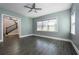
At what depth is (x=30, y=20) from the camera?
8.13m

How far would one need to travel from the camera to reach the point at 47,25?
6883mm

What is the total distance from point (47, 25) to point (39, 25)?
1.21 m

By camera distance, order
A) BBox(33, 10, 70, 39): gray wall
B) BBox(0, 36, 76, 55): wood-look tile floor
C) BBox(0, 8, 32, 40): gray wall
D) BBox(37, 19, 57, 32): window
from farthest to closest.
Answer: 1. BBox(0, 8, 32, 40): gray wall
2. BBox(37, 19, 57, 32): window
3. BBox(33, 10, 70, 39): gray wall
4. BBox(0, 36, 76, 55): wood-look tile floor

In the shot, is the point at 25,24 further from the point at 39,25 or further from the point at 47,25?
the point at 47,25

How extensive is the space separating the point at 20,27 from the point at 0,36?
7.62ft

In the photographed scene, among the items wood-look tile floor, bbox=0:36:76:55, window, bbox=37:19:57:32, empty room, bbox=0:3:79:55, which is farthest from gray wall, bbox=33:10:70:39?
wood-look tile floor, bbox=0:36:76:55

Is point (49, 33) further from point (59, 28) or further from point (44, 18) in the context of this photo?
point (44, 18)

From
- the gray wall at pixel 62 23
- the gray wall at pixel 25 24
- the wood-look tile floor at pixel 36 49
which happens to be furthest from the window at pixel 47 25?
the wood-look tile floor at pixel 36 49

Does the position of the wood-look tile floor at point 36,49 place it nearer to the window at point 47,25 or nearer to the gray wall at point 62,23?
the gray wall at point 62,23

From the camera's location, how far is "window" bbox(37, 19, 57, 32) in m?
6.20

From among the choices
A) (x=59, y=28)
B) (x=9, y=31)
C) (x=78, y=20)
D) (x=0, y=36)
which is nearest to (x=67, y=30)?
(x=59, y=28)

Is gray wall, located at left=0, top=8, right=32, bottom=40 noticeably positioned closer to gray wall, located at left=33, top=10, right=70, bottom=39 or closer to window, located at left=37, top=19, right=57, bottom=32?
window, located at left=37, top=19, right=57, bottom=32

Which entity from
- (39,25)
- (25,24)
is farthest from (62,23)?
(25,24)

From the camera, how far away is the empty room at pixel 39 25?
402 cm
